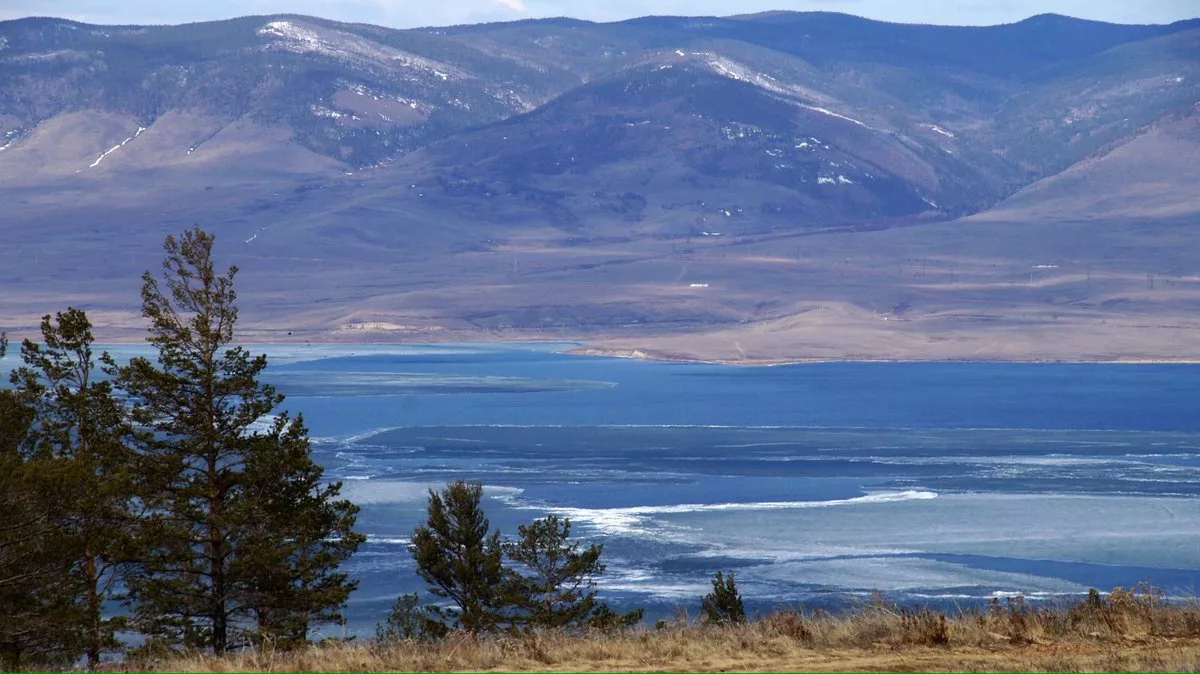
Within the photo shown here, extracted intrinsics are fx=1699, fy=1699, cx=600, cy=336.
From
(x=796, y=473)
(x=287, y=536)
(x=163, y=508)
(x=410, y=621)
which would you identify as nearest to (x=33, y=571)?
(x=163, y=508)

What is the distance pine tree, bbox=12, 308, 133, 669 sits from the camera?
2083cm

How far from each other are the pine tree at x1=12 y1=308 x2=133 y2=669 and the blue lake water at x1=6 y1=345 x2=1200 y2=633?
11.6 m

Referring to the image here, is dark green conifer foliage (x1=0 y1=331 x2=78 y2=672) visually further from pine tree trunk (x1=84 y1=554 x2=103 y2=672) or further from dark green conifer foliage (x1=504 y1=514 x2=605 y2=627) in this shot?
dark green conifer foliage (x1=504 y1=514 x2=605 y2=627)

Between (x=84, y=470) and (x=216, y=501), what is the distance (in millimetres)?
2478

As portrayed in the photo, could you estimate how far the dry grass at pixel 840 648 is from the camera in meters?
15.6

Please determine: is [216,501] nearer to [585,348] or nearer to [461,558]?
[461,558]

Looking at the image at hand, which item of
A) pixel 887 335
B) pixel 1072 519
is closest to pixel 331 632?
pixel 1072 519

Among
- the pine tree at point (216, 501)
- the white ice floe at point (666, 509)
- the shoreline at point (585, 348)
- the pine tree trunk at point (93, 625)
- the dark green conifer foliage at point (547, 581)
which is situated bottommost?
the white ice floe at point (666, 509)

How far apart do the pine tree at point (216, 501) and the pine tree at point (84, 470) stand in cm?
42

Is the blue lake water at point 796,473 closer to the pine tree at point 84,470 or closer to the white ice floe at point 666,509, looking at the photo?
the white ice floe at point 666,509

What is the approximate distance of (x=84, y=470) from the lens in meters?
20.8

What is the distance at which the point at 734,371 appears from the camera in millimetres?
137500

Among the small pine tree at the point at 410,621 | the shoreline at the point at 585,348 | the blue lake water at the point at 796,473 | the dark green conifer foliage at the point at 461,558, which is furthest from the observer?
the shoreline at the point at 585,348

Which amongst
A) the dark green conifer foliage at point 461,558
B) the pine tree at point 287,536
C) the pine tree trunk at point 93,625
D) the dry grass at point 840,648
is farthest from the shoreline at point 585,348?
the dry grass at point 840,648
